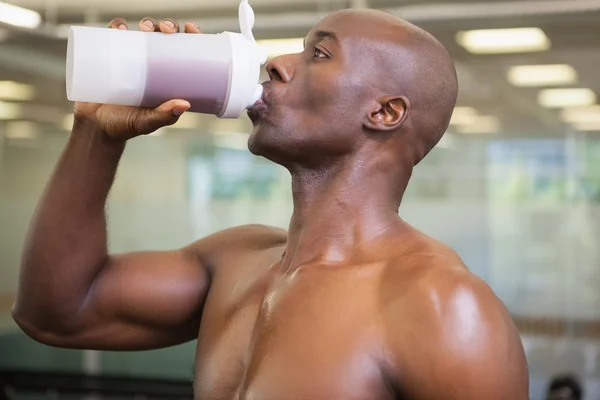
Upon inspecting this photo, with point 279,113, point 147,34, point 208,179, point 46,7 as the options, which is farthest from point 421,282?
point 46,7

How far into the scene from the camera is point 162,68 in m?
1.12

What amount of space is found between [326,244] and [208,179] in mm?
2988

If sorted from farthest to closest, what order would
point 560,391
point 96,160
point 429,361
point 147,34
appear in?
point 560,391
point 96,160
point 147,34
point 429,361

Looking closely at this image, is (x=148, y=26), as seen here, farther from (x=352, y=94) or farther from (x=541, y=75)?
(x=541, y=75)

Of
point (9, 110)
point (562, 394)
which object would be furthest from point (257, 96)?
point (9, 110)

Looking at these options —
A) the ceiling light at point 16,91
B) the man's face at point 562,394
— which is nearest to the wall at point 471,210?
the man's face at point 562,394

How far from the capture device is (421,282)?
1.04 m

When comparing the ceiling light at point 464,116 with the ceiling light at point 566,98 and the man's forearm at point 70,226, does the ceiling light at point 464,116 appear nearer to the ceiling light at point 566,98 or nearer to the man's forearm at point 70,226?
the ceiling light at point 566,98

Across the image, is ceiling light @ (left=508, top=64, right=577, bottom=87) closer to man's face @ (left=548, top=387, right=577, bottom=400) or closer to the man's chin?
man's face @ (left=548, top=387, right=577, bottom=400)

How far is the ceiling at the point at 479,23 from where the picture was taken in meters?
3.53

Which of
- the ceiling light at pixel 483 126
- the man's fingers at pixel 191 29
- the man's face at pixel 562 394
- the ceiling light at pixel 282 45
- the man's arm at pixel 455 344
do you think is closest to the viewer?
the man's arm at pixel 455 344

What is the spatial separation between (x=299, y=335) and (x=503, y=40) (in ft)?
8.99

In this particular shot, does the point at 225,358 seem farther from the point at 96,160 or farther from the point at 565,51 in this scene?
the point at 565,51

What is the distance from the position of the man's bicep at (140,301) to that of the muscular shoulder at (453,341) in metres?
0.41
